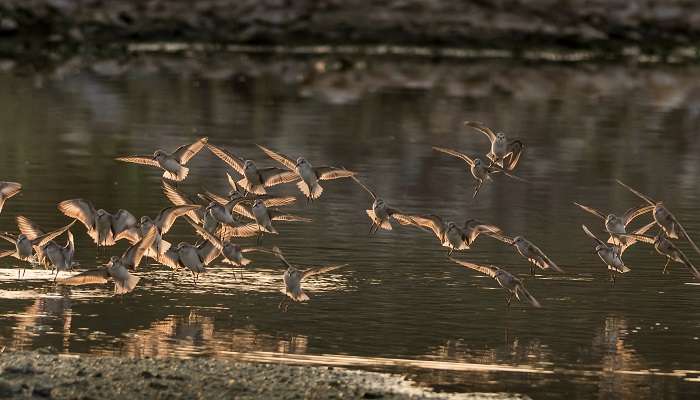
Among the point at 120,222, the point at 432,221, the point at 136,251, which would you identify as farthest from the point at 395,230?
the point at 136,251

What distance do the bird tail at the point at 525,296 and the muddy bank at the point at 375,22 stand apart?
144 ft

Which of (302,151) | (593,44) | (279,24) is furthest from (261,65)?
(302,151)

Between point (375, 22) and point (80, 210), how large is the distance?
44456 millimetres

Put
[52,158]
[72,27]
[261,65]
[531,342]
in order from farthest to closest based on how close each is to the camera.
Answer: [72,27], [261,65], [52,158], [531,342]

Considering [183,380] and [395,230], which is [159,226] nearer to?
[183,380]

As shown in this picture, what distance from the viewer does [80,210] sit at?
1642 centimetres

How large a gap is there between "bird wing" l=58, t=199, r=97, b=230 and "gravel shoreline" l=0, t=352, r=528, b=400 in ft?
11.1

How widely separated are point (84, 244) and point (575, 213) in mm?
6949

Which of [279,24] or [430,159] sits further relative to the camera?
[279,24]

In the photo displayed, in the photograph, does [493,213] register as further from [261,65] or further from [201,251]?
[261,65]

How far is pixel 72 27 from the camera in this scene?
59219 millimetres

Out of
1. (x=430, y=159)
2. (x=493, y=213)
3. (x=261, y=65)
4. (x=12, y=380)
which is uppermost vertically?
(x=261, y=65)

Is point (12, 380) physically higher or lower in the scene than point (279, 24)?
lower

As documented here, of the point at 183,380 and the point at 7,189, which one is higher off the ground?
the point at 7,189
